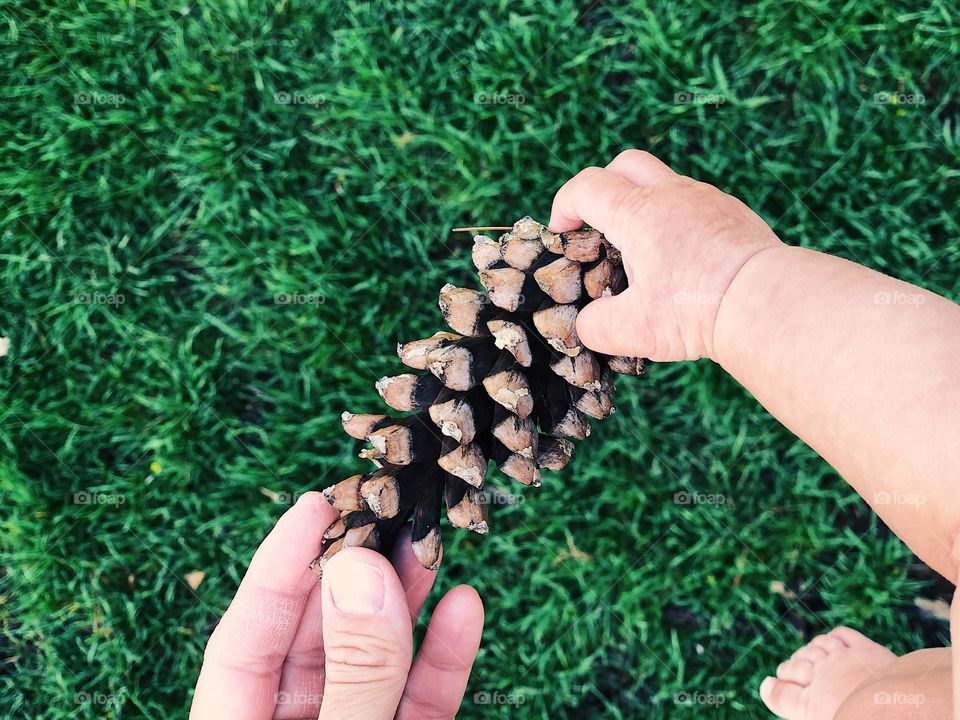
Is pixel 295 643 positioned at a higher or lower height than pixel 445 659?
lower

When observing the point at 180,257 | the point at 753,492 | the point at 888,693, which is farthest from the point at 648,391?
the point at 180,257

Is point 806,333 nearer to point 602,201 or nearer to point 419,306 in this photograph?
point 602,201

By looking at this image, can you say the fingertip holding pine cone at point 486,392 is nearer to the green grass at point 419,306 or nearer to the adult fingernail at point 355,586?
the adult fingernail at point 355,586

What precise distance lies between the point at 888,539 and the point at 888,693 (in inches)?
27.3

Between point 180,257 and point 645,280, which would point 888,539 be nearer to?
point 645,280

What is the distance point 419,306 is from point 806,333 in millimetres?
1281

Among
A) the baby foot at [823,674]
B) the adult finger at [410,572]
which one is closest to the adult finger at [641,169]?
the adult finger at [410,572]

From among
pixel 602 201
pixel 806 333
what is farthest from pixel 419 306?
pixel 806 333

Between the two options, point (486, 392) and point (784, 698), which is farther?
point (784, 698)

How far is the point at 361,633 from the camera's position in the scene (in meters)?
1.26

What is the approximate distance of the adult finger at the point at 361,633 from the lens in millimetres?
1208

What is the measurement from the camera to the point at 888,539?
6.89 feet

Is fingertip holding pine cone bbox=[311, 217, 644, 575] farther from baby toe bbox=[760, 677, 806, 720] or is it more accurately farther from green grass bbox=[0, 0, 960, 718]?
baby toe bbox=[760, 677, 806, 720]

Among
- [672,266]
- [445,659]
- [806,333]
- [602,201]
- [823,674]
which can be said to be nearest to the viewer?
[806,333]
